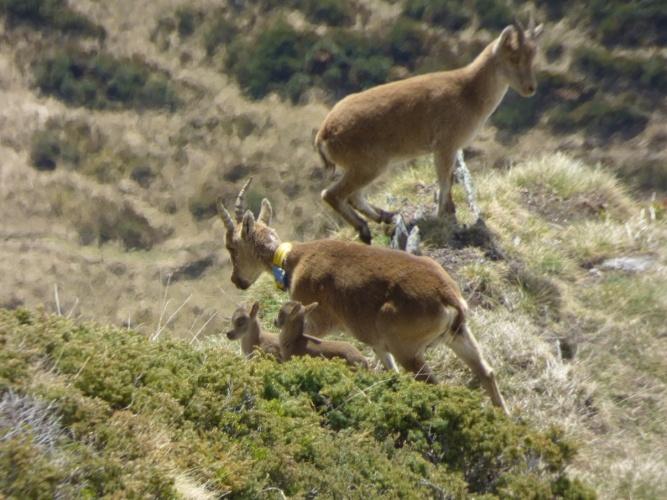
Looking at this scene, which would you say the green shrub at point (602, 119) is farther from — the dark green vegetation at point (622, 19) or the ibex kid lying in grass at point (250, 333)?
the ibex kid lying in grass at point (250, 333)

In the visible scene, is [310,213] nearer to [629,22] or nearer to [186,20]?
[629,22]

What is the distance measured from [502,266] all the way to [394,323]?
9.90 ft

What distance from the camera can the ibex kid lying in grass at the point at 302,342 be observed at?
9352mm

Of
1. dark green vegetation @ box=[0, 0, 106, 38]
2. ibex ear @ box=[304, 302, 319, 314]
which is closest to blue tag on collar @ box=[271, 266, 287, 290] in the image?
ibex ear @ box=[304, 302, 319, 314]

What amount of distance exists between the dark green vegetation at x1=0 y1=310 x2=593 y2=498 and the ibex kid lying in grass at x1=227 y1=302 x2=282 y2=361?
207 centimetres

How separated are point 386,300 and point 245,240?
93.9 inches

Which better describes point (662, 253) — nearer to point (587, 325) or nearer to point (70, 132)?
point (587, 325)

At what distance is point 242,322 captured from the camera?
10.1m

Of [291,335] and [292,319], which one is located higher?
[292,319]

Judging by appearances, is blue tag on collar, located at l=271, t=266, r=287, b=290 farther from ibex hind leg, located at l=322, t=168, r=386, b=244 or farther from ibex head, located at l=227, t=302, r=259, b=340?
ibex hind leg, located at l=322, t=168, r=386, b=244

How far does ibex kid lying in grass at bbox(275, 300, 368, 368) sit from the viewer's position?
935cm

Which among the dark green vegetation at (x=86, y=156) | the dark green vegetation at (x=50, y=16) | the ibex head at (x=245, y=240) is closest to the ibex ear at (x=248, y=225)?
the ibex head at (x=245, y=240)

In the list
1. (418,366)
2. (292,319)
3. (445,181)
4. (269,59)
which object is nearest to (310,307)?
(292,319)

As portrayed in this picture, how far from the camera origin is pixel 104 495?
5758 millimetres
